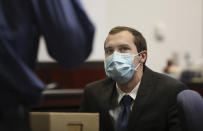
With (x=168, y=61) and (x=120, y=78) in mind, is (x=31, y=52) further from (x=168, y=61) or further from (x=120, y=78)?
(x=168, y=61)

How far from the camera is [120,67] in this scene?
1.49 meters

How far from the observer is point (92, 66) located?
2.67 meters

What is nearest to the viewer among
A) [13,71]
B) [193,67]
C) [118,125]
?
[13,71]

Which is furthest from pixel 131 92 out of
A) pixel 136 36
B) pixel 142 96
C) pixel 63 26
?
pixel 63 26

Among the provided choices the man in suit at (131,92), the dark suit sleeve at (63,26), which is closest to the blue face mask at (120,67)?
the man in suit at (131,92)

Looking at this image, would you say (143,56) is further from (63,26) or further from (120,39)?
(63,26)

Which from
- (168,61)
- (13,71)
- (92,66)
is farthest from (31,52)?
(168,61)

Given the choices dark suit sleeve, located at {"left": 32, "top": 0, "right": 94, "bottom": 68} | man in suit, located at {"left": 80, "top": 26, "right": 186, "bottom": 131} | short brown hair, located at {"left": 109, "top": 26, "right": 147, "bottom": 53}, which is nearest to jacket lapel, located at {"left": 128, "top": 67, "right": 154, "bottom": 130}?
man in suit, located at {"left": 80, "top": 26, "right": 186, "bottom": 131}

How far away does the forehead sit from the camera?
140cm

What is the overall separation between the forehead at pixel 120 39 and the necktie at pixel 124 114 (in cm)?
20

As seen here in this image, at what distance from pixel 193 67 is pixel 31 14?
8.12ft

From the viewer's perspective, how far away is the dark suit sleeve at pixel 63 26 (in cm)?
134

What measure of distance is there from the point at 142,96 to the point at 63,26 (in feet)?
1.21

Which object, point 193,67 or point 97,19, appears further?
point 193,67
